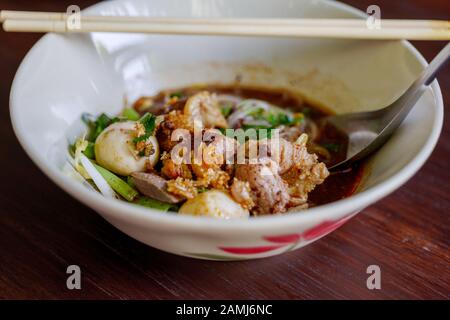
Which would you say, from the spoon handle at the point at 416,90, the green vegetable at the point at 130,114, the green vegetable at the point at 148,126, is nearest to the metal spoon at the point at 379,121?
the spoon handle at the point at 416,90

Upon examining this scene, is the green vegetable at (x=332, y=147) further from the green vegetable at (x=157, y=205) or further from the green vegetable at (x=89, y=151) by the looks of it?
the green vegetable at (x=89, y=151)

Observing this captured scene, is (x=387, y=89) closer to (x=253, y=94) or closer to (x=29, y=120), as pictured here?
(x=253, y=94)

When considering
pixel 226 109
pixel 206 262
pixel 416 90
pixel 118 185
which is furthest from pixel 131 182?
pixel 416 90

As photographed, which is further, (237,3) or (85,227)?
(237,3)

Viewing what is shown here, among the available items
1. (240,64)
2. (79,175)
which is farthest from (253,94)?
(79,175)

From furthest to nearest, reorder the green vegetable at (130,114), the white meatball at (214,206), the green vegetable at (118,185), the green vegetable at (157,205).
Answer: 1. the green vegetable at (130,114)
2. the green vegetable at (118,185)
3. the green vegetable at (157,205)
4. the white meatball at (214,206)
